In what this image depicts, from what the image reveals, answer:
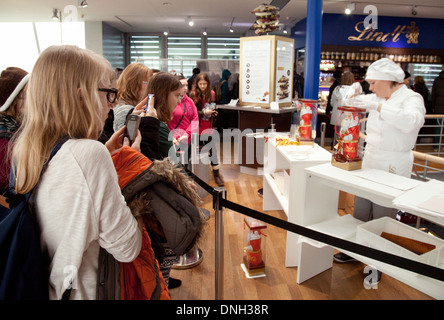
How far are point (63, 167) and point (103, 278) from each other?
0.41 meters

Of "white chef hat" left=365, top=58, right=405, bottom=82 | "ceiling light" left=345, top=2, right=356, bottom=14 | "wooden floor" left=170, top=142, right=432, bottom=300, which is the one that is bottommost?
"wooden floor" left=170, top=142, right=432, bottom=300

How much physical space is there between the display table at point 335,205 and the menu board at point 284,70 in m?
2.76

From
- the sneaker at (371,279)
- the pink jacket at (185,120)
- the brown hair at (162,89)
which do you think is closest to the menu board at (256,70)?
the pink jacket at (185,120)

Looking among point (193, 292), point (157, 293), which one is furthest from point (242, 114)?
point (157, 293)

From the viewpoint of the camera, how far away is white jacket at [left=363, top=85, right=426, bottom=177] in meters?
2.29

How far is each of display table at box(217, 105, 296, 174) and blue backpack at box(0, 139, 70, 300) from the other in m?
4.04

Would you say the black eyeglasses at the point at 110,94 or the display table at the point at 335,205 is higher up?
the black eyeglasses at the point at 110,94

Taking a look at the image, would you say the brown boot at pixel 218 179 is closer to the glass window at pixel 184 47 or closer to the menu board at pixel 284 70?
the menu board at pixel 284 70

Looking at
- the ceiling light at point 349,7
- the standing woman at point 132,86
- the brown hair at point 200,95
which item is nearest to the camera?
the standing woman at point 132,86

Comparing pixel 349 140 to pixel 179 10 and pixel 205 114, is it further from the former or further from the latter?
pixel 179 10

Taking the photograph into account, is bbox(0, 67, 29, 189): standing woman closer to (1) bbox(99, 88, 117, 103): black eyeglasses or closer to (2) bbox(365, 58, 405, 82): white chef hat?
(1) bbox(99, 88, 117, 103): black eyeglasses

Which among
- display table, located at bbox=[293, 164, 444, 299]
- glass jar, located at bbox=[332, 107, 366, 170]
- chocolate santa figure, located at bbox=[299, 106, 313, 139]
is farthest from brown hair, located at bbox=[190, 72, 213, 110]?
glass jar, located at bbox=[332, 107, 366, 170]

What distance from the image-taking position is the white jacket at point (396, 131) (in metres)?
2.29
